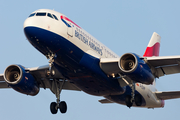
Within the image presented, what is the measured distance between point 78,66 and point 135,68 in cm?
485

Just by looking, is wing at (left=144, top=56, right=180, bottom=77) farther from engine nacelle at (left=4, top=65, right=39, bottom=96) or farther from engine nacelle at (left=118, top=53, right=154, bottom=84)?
engine nacelle at (left=4, top=65, right=39, bottom=96)

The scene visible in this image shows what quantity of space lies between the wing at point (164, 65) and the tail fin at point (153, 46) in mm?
11665

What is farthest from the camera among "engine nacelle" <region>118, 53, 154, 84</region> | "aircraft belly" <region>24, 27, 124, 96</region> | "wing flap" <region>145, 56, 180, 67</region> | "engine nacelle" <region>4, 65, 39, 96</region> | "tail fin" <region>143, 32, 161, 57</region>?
"tail fin" <region>143, 32, 161, 57</region>

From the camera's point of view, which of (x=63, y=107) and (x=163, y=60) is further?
(x=63, y=107)

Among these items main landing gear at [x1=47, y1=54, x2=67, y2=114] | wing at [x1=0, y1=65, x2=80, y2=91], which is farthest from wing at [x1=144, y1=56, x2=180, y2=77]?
main landing gear at [x1=47, y1=54, x2=67, y2=114]

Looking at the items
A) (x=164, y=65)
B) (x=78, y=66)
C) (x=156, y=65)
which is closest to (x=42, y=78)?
(x=78, y=66)

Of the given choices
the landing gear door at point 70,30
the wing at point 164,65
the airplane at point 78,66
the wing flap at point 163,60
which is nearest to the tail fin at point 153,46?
the airplane at point 78,66

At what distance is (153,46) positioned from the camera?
45.9 m

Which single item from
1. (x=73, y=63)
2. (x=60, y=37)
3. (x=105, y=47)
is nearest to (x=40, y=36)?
(x=60, y=37)

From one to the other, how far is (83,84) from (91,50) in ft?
11.7

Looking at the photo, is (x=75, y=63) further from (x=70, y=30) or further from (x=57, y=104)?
(x=57, y=104)

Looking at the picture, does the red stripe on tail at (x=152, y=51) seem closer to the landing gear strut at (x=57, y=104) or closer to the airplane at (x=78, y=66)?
the airplane at (x=78, y=66)

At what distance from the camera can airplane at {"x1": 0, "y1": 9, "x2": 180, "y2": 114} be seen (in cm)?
2847

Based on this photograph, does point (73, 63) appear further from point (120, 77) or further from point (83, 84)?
point (120, 77)
